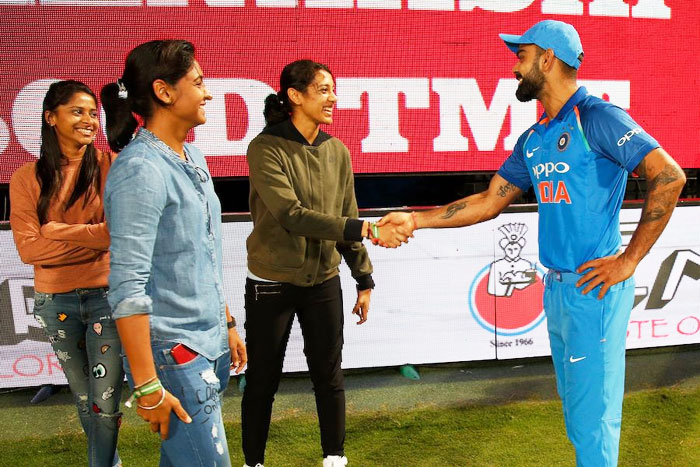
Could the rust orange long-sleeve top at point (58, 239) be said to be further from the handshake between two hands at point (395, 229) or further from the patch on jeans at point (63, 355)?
the handshake between two hands at point (395, 229)

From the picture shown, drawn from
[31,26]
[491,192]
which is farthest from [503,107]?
[31,26]

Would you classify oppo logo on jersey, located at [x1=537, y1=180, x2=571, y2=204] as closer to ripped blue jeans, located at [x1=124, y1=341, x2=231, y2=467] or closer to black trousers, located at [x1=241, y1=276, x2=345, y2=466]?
black trousers, located at [x1=241, y1=276, x2=345, y2=466]

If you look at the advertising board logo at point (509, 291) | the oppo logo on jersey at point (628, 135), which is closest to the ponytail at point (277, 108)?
the oppo logo on jersey at point (628, 135)

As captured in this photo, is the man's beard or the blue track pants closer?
the blue track pants

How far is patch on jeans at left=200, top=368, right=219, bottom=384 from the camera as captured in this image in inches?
61.7

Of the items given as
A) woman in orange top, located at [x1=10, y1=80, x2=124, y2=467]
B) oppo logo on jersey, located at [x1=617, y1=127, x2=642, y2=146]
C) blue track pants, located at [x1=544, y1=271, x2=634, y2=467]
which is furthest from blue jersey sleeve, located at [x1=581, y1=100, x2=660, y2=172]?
woman in orange top, located at [x1=10, y1=80, x2=124, y2=467]

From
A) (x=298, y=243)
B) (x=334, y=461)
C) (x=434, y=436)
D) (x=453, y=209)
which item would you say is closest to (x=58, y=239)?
(x=298, y=243)

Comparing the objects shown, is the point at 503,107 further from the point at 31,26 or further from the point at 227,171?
the point at 31,26

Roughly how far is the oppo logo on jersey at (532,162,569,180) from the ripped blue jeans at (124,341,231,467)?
156cm

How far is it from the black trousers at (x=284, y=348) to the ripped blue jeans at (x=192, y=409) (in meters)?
1.20

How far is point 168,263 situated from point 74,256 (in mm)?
1179

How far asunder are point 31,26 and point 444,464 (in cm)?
368

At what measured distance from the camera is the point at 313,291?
2.82 metres

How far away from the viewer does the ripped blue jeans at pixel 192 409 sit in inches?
60.0
